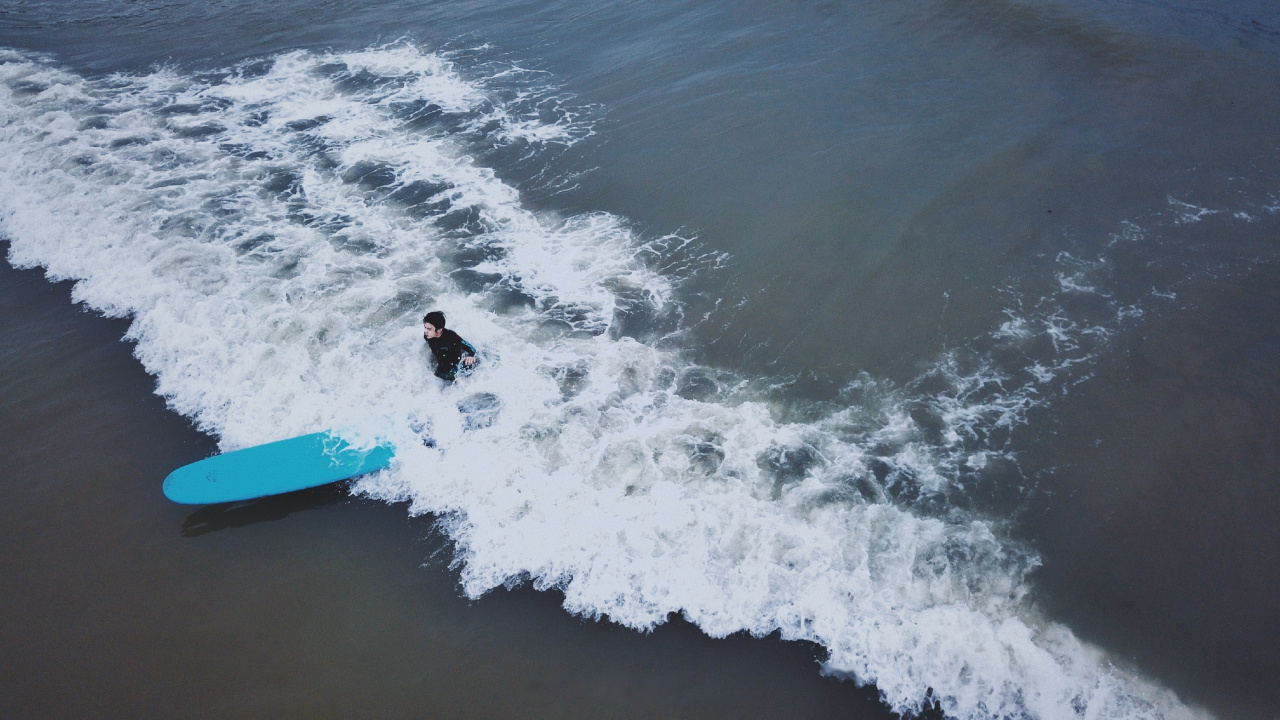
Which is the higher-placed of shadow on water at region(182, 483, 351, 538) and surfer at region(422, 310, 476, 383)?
surfer at region(422, 310, 476, 383)

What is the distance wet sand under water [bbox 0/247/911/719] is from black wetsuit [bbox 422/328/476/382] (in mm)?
1934

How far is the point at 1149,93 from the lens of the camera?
480 inches

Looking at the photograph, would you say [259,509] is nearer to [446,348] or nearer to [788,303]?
[446,348]

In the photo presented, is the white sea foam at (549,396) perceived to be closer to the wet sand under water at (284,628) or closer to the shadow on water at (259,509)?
the wet sand under water at (284,628)

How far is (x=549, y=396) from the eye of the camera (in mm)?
8758

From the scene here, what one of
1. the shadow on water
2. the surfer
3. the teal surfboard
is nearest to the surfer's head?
the surfer

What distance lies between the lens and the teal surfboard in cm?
756

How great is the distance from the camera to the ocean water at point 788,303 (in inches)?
263

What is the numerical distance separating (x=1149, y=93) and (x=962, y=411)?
8.79 m

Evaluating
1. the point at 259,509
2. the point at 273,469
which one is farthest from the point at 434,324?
the point at 259,509

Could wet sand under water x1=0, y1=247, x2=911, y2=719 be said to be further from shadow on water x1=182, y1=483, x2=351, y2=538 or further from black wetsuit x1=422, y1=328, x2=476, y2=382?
black wetsuit x1=422, y1=328, x2=476, y2=382

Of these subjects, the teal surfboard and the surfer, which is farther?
the surfer

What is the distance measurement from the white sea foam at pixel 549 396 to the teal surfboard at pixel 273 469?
28 centimetres

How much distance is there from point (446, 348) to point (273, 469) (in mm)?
2435
